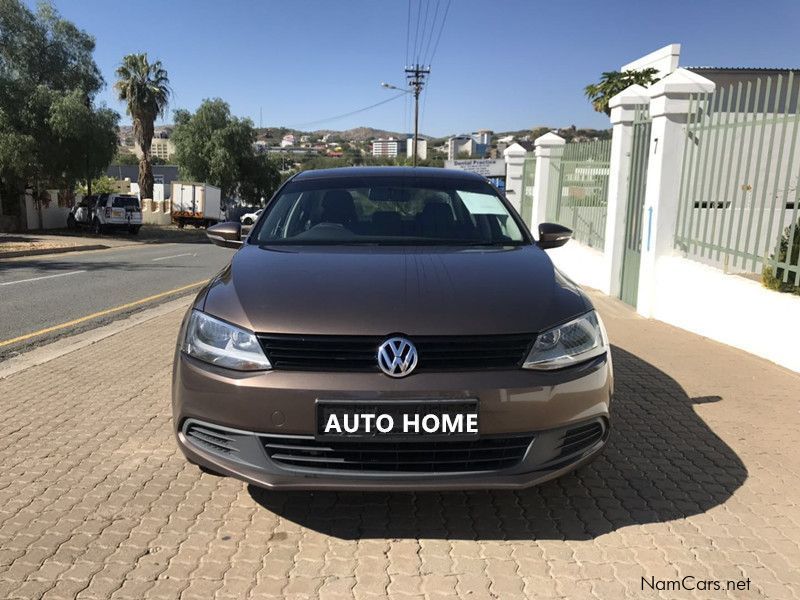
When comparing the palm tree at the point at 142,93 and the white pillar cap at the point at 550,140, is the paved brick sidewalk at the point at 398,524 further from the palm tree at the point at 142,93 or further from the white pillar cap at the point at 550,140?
the palm tree at the point at 142,93

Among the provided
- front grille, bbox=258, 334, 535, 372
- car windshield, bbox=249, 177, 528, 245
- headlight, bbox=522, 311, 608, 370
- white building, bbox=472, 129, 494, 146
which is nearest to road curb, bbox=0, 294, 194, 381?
car windshield, bbox=249, 177, 528, 245

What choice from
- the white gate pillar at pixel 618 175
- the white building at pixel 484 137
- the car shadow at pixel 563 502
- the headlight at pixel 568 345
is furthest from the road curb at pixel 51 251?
the white building at pixel 484 137

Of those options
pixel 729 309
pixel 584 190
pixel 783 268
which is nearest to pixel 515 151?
pixel 584 190

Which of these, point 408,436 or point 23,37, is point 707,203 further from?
point 23,37

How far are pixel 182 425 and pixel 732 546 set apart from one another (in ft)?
7.83

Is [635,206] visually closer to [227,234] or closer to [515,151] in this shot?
[227,234]

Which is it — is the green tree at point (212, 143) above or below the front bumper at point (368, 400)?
above

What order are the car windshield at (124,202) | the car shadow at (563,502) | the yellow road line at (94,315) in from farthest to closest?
the car windshield at (124,202) < the yellow road line at (94,315) < the car shadow at (563,502)

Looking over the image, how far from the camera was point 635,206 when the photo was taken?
345 inches

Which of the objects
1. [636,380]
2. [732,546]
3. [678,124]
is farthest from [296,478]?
[678,124]

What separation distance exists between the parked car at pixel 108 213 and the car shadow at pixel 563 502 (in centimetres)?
2911

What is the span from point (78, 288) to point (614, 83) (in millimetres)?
20737

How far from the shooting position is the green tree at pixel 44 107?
25516 millimetres

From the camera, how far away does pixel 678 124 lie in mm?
7371
